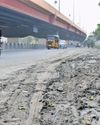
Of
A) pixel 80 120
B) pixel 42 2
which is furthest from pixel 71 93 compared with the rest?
pixel 42 2

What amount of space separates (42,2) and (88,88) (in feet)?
174

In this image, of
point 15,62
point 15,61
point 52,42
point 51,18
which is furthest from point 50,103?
point 52,42

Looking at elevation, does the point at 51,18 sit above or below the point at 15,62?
above

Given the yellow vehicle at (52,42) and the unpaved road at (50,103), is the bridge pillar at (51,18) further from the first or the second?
the unpaved road at (50,103)

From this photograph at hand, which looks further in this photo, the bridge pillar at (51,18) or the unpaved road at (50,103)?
the bridge pillar at (51,18)

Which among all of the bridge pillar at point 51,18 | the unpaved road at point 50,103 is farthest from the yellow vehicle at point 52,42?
the unpaved road at point 50,103

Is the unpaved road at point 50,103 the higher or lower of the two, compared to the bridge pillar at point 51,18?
lower

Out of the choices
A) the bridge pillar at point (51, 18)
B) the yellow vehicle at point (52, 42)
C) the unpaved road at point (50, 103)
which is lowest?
the yellow vehicle at point (52, 42)

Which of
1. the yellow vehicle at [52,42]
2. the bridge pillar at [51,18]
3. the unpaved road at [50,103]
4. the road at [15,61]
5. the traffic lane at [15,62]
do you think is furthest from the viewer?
the yellow vehicle at [52,42]

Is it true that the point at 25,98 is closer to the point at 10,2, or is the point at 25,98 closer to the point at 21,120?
the point at 21,120

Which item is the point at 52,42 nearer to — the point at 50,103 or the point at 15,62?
the point at 15,62

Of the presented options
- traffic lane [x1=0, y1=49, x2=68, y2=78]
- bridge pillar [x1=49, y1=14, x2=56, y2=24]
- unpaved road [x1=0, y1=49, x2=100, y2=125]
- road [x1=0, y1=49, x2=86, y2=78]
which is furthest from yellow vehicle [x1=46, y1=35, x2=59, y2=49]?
unpaved road [x1=0, y1=49, x2=100, y2=125]

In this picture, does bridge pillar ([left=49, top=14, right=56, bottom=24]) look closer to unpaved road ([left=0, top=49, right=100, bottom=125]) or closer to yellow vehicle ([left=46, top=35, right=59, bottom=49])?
yellow vehicle ([left=46, top=35, right=59, bottom=49])

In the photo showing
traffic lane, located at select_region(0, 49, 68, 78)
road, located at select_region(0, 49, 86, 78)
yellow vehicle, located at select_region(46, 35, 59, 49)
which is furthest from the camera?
yellow vehicle, located at select_region(46, 35, 59, 49)
